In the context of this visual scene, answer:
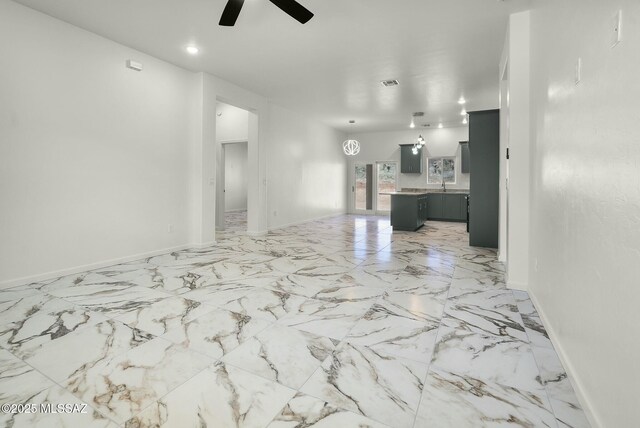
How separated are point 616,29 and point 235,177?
12.9 metres

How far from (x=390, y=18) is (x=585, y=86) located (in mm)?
2847

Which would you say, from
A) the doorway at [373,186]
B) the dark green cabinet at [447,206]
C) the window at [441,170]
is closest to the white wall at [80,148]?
the dark green cabinet at [447,206]

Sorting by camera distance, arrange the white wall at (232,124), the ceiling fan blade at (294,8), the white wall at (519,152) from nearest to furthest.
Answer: the ceiling fan blade at (294,8) → the white wall at (519,152) → the white wall at (232,124)

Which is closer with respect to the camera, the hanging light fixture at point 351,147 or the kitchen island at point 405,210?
the kitchen island at point 405,210

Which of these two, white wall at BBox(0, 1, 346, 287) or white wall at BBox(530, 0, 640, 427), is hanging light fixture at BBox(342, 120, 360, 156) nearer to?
white wall at BBox(0, 1, 346, 287)

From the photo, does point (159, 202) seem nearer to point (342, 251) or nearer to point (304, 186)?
point (342, 251)

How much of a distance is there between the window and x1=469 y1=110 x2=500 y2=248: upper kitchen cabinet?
5658 mm

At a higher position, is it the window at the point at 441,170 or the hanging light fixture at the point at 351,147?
the hanging light fixture at the point at 351,147

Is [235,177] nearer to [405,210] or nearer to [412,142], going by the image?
[412,142]

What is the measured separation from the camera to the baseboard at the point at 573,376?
144 centimetres

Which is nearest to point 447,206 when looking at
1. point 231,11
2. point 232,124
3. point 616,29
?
point 232,124

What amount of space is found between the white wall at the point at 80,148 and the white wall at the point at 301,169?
9.50 ft

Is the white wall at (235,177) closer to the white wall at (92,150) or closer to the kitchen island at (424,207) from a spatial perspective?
the kitchen island at (424,207)

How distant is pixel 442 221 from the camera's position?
10133mm
